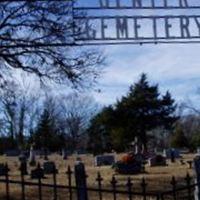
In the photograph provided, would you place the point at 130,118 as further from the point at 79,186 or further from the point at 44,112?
the point at 79,186

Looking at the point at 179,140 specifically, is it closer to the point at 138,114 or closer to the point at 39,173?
the point at 138,114

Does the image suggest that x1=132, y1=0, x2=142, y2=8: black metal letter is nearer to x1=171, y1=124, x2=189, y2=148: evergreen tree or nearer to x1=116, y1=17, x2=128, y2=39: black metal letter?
x1=116, y1=17, x2=128, y2=39: black metal letter

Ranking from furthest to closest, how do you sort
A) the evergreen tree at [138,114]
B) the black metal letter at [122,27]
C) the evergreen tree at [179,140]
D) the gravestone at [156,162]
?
the evergreen tree at [179,140] → the evergreen tree at [138,114] → the gravestone at [156,162] → the black metal letter at [122,27]

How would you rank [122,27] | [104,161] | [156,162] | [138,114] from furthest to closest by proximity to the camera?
[138,114]
[104,161]
[156,162]
[122,27]

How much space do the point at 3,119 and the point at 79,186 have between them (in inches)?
2629

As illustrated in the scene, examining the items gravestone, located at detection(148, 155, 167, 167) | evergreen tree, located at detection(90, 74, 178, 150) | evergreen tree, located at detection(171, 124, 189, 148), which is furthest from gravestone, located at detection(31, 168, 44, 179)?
evergreen tree, located at detection(171, 124, 189, 148)

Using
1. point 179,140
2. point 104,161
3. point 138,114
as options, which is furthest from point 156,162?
point 179,140

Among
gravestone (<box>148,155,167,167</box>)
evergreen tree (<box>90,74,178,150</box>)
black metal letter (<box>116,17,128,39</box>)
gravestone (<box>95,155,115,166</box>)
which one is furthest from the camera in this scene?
evergreen tree (<box>90,74,178,150</box>)

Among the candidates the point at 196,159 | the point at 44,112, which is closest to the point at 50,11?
the point at 196,159

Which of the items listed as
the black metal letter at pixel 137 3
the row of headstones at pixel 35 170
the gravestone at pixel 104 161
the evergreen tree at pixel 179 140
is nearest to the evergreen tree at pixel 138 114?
the evergreen tree at pixel 179 140

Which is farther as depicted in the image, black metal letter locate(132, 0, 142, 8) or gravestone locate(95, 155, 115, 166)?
gravestone locate(95, 155, 115, 166)

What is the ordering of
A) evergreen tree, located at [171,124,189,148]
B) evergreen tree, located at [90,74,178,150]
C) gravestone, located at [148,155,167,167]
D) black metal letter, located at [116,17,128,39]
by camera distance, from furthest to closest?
evergreen tree, located at [171,124,189,148]
evergreen tree, located at [90,74,178,150]
gravestone, located at [148,155,167,167]
black metal letter, located at [116,17,128,39]

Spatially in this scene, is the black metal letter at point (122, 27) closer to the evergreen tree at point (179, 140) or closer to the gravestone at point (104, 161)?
the gravestone at point (104, 161)

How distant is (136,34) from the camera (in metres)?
8.02
